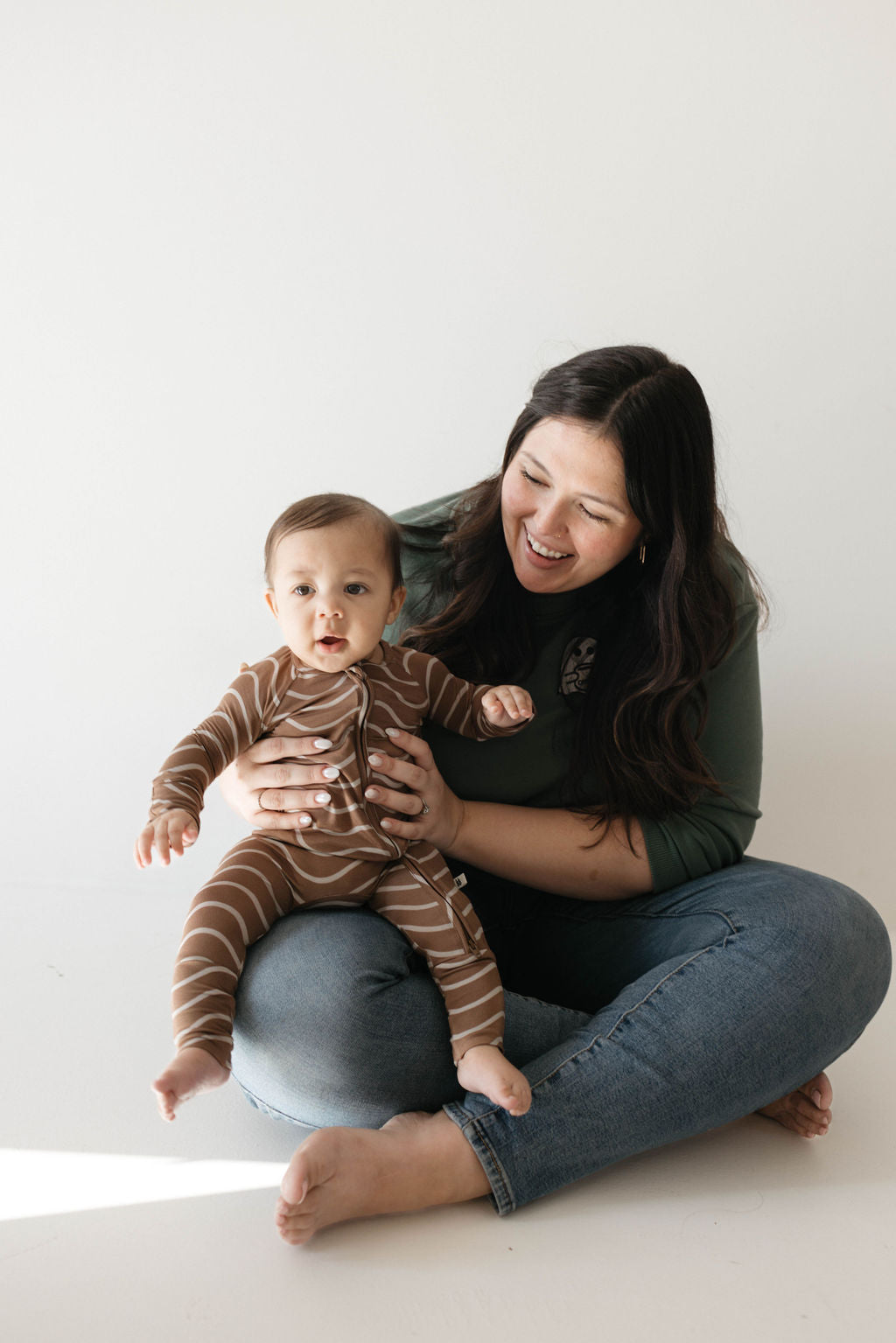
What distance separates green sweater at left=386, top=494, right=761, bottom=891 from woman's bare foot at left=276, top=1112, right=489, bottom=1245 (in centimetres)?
47

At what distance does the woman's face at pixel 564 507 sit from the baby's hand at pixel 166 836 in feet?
1.79

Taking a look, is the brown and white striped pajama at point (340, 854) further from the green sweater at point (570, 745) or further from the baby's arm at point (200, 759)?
the green sweater at point (570, 745)

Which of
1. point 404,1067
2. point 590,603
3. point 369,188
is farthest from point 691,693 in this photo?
point 369,188

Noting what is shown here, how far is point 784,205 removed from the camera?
6.13 feet

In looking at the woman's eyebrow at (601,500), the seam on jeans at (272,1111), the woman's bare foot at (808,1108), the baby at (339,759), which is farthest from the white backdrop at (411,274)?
the seam on jeans at (272,1111)

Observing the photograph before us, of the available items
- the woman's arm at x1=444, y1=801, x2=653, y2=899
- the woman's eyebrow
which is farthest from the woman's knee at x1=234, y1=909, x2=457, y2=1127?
the woman's eyebrow

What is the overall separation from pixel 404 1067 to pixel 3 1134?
491mm

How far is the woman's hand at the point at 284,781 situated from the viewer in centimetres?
129

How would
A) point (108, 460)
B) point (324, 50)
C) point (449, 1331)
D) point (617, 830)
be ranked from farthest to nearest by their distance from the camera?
point (108, 460), point (324, 50), point (617, 830), point (449, 1331)

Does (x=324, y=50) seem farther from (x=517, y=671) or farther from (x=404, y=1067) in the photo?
(x=404, y=1067)

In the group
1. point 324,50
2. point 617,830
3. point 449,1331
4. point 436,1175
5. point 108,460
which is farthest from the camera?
point 108,460

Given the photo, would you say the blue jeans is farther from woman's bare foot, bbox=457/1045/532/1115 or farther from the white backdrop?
the white backdrop

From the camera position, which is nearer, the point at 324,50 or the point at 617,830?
the point at 617,830

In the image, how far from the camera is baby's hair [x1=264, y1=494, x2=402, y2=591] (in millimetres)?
1281
